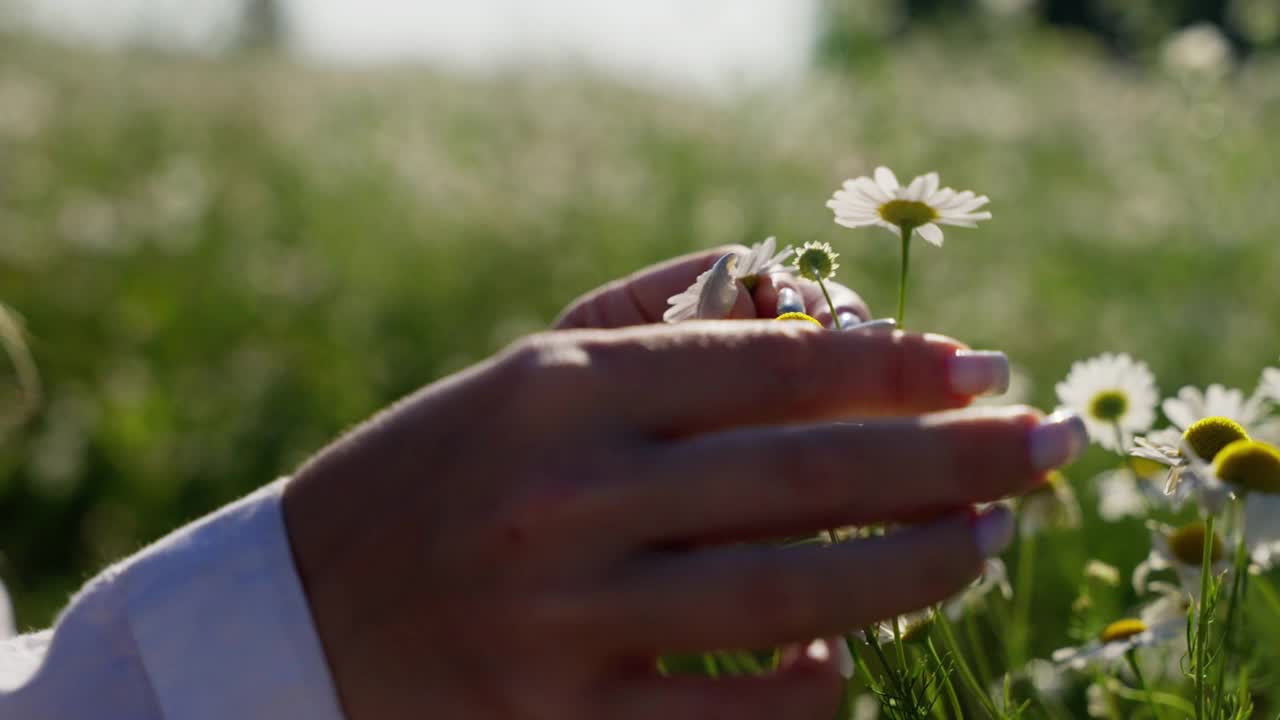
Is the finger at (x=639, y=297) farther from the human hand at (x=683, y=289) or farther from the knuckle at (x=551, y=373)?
the knuckle at (x=551, y=373)

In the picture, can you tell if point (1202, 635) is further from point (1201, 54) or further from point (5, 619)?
point (1201, 54)

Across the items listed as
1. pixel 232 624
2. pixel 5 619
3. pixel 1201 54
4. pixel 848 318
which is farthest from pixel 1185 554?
pixel 1201 54

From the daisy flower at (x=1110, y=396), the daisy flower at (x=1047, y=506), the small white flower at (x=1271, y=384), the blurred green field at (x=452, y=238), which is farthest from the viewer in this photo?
the blurred green field at (x=452, y=238)

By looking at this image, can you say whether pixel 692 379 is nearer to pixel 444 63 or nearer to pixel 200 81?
pixel 200 81

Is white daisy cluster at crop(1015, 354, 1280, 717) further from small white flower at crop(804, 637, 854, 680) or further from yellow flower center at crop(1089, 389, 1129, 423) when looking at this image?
small white flower at crop(804, 637, 854, 680)

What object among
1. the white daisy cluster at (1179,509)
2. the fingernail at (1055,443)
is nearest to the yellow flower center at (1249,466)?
the white daisy cluster at (1179,509)

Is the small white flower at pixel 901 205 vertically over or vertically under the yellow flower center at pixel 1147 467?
over

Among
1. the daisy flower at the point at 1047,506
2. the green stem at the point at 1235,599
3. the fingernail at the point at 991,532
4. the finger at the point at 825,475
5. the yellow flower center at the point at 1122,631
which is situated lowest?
the daisy flower at the point at 1047,506

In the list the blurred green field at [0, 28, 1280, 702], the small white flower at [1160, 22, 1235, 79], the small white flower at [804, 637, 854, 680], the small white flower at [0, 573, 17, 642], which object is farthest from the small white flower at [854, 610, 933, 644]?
the small white flower at [1160, 22, 1235, 79]
